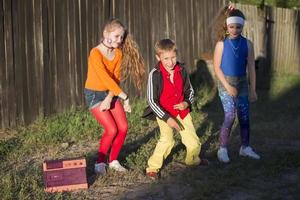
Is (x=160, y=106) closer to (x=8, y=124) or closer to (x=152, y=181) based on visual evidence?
(x=152, y=181)

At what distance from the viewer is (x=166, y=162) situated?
6637 mm

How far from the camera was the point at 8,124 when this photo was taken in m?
8.43

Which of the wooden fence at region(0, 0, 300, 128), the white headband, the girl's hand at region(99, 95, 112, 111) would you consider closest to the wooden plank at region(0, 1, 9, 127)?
the wooden fence at region(0, 0, 300, 128)

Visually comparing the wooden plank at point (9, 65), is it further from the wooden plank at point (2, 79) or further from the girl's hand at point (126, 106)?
the girl's hand at point (126, 106)

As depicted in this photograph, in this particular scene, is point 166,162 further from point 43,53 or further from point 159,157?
point 43,53

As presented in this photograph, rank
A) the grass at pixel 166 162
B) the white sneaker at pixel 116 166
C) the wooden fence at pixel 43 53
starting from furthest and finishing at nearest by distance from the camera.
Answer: the wooden fence at pixel 43 53 < the white sneaker at pixel 116 166 < the grass at pixel 166 162

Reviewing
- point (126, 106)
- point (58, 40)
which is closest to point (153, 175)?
point (126, 106)

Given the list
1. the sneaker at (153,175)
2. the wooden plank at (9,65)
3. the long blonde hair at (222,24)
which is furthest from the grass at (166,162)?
the long blonde hair at (222,24)

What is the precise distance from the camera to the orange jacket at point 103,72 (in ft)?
19.7

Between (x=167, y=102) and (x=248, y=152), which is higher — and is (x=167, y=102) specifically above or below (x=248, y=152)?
above

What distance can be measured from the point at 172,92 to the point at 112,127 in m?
0.69

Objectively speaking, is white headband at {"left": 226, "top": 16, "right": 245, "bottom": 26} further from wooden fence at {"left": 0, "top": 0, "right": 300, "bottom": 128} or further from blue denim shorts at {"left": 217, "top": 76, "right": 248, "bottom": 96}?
wooden fence at {"left": 0, "top": 0, "right": 300, "bottom": 128}

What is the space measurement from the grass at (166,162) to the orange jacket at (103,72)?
0.87m

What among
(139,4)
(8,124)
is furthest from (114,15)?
(8,124)
